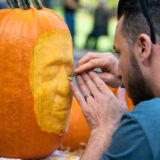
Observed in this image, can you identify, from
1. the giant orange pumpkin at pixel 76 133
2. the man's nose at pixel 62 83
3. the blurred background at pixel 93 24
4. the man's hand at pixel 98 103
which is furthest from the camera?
the blurred background at pixel 93 24

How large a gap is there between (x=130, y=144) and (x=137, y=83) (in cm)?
31

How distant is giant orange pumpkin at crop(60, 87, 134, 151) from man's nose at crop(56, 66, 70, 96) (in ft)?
1.69

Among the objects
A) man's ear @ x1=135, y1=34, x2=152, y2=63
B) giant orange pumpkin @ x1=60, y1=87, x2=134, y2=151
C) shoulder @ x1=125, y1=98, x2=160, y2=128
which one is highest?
man's ear @ x1=135, y1=34, x2=152, y2=63

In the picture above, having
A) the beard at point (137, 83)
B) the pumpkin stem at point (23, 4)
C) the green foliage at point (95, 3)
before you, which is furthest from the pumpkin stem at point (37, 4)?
the green foliage at point (95, 3)

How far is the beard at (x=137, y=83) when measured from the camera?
130 centimetres

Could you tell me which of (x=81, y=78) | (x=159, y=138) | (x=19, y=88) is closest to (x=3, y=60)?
(x=19, y=88)

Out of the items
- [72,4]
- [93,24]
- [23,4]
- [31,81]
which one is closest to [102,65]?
[31,81]

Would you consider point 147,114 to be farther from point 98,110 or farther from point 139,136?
point 98,110

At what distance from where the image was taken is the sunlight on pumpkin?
1.42m

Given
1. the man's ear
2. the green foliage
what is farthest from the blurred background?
the man's ear

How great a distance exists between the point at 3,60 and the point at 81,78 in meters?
0.40

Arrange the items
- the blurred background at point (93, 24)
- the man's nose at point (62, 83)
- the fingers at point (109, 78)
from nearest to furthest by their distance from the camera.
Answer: the man's nose at point (62, 83), the fingers at point (109, 78), the blurred background at point (93, 24)

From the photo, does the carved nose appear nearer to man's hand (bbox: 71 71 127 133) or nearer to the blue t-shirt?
man's hand (bbox: 71 71 127 133)

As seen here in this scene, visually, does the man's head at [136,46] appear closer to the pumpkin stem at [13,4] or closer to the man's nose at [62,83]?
the man's nose at [62,83]
